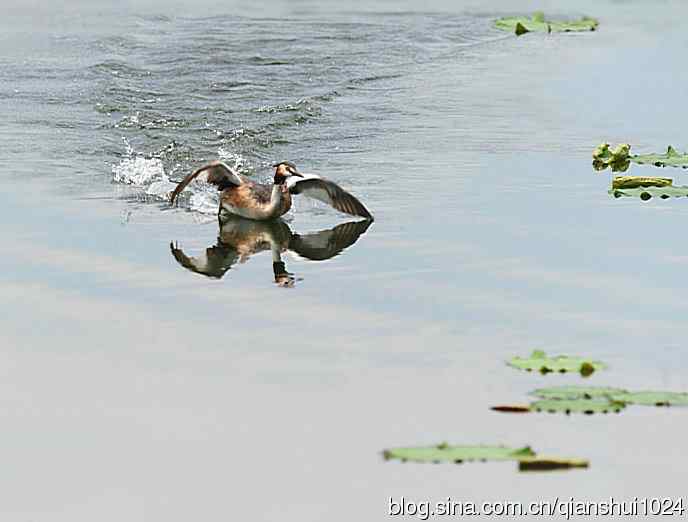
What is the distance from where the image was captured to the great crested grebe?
1202 cm

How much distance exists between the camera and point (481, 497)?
686 cm

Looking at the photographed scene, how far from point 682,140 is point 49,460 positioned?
9553 mm

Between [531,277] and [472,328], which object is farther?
[531,277]

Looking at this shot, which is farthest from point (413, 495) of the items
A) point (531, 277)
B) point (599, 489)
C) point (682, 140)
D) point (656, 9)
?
point (656, 9)

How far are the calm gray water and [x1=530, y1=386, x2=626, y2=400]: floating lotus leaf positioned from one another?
119 mm

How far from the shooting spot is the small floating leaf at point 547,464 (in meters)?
7.07

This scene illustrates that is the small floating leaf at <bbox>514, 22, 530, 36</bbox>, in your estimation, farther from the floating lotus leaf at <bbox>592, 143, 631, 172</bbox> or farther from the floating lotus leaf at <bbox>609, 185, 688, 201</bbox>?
the floating lotus leaf at <bbox>609, 185, 688, 201</bbox>

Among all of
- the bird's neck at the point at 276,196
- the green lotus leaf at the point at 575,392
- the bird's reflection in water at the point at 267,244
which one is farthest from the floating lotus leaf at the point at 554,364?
the bird's neck at the point at 276,196

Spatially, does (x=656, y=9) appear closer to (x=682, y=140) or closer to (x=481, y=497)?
(x=682, y=140)

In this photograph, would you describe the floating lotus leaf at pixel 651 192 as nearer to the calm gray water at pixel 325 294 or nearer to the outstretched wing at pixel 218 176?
the calm gray water at pixel 325 294

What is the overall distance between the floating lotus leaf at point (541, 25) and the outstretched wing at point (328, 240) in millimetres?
11503

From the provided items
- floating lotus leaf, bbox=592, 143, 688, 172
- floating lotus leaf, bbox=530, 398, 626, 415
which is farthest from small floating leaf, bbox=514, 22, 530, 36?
floating lotus leaf, bbox=530, 398, 626, 415

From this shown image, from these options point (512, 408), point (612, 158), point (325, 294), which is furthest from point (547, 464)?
point (612, 158)

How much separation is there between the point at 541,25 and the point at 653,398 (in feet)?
52.7
